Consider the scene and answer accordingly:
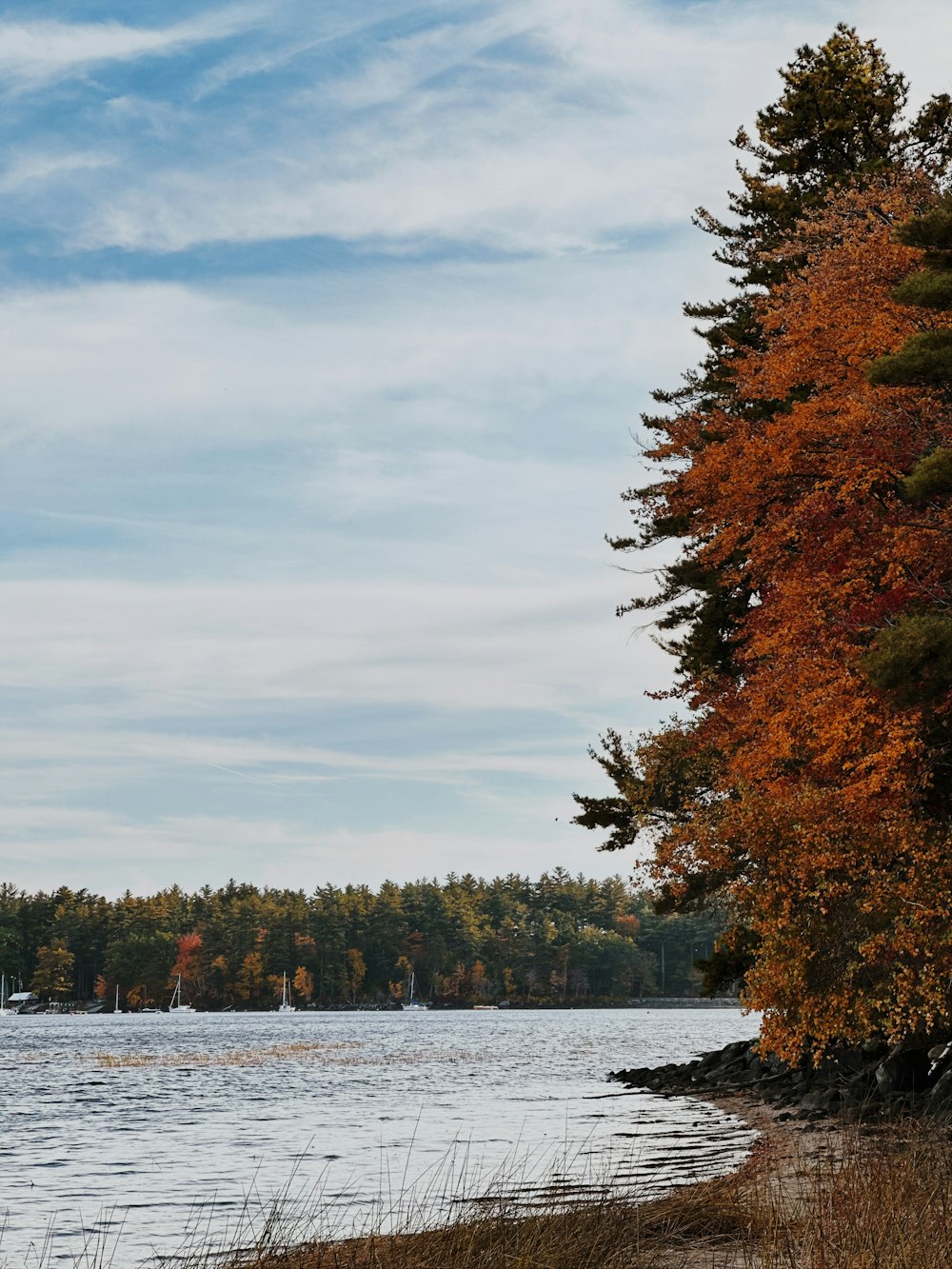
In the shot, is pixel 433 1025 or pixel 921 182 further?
pixel 433 1025

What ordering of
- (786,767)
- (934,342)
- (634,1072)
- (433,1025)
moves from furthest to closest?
(433,1025) → (634,1072) → (786,767) → (934,342)

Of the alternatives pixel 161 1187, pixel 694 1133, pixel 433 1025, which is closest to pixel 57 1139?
pixel 161 1187

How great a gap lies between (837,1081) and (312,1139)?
12996mm

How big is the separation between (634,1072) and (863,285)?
35.4m

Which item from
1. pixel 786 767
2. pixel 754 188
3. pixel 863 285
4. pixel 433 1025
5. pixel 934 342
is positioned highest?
pixel 754 188

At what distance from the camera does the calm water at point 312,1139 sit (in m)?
20.5

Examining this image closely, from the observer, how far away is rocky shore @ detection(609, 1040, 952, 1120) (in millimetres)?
27016

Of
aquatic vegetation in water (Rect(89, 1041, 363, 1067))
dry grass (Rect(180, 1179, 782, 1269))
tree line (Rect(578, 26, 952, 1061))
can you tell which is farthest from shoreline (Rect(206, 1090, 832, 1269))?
aquatic vegetation in water (Rect(89, 1041, 363, 1067))

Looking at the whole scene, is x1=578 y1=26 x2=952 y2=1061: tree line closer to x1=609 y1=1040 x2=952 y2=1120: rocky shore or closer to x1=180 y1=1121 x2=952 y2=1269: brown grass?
x1=609 y1=1040 x2=952 y2=1120: rocky shore

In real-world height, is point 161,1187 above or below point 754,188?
below

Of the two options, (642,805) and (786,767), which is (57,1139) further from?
(786,767)

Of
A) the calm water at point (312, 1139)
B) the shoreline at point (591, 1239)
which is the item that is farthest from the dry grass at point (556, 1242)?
the calm water at point (312, 1139)

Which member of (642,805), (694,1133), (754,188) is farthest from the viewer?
(754,188)

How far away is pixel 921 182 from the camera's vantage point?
26.1 metres
